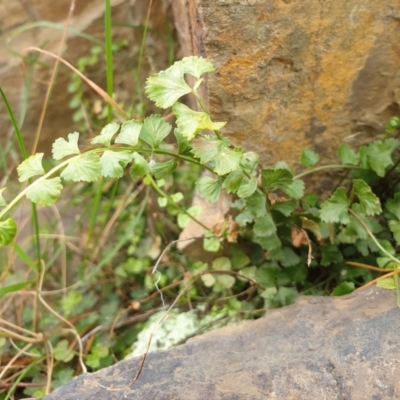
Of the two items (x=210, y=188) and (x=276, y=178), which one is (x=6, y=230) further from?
(x=276, y=178)

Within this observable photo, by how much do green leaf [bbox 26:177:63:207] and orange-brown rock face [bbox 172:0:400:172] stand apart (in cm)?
53

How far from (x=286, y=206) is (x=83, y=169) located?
0.55 m

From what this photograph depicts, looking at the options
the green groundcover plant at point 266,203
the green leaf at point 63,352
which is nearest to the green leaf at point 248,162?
the green groundcover plant at point 266,203

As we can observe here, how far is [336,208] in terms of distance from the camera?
129 cm

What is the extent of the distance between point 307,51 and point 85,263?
110 centimetres

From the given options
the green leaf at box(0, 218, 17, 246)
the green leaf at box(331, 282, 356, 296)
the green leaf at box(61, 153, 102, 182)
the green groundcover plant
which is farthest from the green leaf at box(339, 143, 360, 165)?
the green leaf at box(0, 218, 17, 246)

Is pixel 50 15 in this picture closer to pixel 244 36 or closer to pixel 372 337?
pixel 244 36

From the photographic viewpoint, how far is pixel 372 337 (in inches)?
43.8

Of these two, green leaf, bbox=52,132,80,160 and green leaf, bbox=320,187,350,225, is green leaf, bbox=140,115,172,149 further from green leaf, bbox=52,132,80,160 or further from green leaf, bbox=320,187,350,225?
green leaf, bbox=320,187,350,225

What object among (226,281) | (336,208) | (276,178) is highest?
(276,178)

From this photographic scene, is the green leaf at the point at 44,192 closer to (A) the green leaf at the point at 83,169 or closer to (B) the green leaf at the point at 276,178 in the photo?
(A) the green leaf at the point at 83,169

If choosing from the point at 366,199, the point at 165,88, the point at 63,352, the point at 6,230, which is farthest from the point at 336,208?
the point at 63,352

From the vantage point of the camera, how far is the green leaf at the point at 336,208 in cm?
128

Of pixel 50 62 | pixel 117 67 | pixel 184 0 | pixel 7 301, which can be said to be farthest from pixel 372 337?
pixel 50 62
